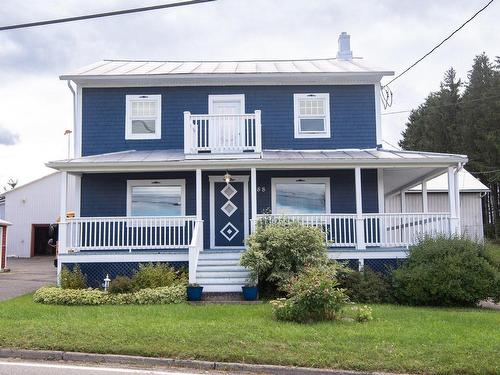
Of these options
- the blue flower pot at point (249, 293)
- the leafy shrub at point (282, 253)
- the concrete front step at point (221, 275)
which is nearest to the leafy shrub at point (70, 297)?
the concrete front step at point (221, 275)

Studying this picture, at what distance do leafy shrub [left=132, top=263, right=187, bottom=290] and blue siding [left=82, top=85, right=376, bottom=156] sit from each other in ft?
15.2

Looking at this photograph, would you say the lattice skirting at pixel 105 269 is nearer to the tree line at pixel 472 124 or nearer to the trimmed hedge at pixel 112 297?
the trimmed hedge at pixel 112 297

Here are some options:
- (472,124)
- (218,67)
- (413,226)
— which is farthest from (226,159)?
(472,124)

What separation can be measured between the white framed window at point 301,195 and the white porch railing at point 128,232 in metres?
2.84

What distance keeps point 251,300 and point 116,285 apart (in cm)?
328

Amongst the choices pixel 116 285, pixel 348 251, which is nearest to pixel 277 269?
pixel 348 251

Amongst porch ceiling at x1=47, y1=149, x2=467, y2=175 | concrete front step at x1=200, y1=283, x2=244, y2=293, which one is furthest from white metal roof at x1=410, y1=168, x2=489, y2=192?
concrete front step at x1=200, y1=283, x2=244, y2=293

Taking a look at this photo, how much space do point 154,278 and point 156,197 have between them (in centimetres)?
391

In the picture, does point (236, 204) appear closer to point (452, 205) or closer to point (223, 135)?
point (223, 135)

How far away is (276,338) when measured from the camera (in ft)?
26.7

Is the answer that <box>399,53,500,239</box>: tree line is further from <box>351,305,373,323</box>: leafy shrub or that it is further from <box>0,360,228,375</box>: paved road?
<box>0,360,228,375</box>: paved road

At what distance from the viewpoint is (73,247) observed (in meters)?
14.7

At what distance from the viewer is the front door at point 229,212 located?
1631 cm

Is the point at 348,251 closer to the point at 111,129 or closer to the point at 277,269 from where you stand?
the point at 277,269
